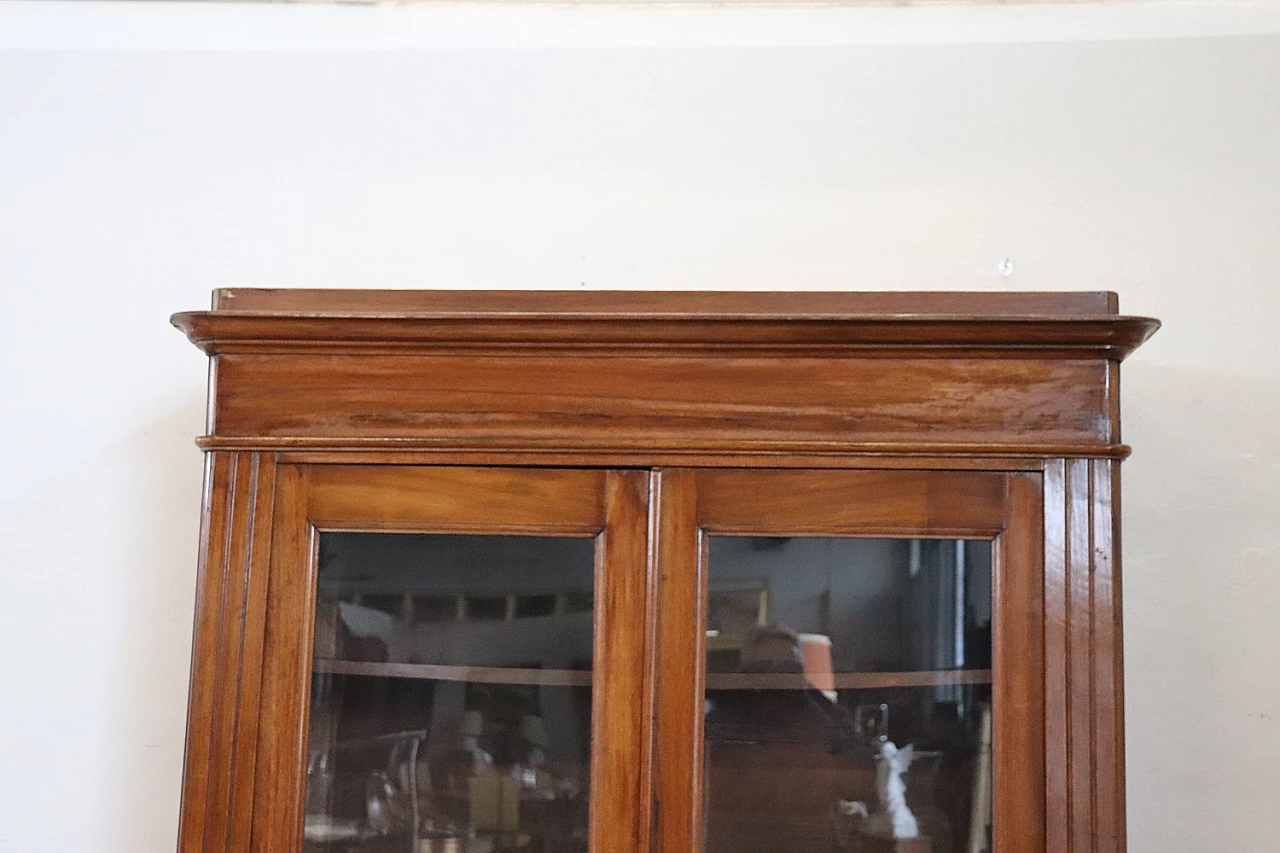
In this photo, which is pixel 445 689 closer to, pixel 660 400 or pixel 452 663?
pixel 452 663

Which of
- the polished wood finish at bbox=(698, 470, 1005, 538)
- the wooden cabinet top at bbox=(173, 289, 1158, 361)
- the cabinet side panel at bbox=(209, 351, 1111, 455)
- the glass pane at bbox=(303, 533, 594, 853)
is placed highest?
the wooden cabinet top at bbox=(173, 289, 1158, 361)

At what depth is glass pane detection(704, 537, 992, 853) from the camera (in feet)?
3.20

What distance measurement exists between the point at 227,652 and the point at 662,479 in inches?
15.9

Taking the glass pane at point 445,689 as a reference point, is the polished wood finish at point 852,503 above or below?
above

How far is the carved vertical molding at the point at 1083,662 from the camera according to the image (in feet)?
3.05

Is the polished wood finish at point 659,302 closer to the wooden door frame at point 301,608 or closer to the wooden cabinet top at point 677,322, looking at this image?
the wooden cabinet top at point 677,322

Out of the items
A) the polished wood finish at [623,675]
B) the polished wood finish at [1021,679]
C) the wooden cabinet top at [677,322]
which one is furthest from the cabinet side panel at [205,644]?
the polished wood finish at [1021,679]

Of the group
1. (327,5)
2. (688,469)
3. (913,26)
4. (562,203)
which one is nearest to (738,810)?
(688,469)

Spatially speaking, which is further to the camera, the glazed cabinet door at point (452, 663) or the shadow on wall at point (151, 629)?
the shadow on wall at point (151, 629)

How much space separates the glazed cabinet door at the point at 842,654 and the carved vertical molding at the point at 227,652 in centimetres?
35

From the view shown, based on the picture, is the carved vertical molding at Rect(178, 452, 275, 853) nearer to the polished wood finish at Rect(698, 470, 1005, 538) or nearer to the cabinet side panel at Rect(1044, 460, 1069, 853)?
the polished wood finish at Rect(698, 470, 1005, 538)

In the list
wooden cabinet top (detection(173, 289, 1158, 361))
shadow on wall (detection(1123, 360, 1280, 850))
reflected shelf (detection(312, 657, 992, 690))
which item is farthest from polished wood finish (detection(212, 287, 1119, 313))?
shadow on wall (detection(1123, 360, 1280, 850))

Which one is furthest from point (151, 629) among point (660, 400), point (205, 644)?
point (660, 400)

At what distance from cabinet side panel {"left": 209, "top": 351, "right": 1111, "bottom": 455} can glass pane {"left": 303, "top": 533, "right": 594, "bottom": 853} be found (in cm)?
10
